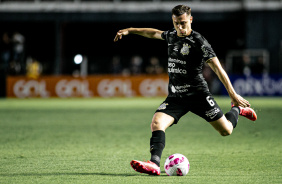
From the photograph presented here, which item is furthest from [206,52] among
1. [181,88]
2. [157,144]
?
[157,144]

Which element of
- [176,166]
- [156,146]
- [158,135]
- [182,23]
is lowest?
[176,166]

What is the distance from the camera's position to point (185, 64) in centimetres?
665

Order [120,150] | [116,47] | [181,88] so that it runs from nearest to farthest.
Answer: [181,88] < [120,150] < [116,47]

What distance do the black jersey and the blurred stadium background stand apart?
57.0ft

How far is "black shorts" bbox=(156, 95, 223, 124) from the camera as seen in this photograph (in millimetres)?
6754

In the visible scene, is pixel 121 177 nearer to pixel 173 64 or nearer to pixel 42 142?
pixel 173 64

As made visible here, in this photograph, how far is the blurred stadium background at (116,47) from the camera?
26453 millimetres

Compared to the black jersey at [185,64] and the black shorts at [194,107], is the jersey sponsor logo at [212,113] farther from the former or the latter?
the black jersey at [185,64]

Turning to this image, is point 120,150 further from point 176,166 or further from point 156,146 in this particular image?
point 176,166

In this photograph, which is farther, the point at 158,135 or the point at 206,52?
the point at 158,135

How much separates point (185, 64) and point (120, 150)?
8.76ft

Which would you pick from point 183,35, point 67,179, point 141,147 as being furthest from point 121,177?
point 141,147

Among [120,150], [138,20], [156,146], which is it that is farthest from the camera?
[138,20]

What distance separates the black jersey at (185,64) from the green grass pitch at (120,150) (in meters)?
1.08
